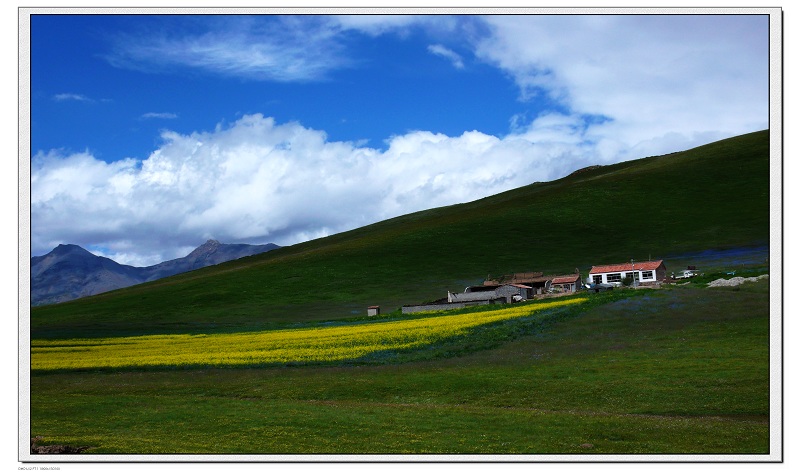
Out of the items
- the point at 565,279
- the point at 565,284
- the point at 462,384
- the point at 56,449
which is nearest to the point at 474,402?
the point at 462,384

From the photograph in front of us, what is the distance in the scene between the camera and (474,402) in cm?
2770

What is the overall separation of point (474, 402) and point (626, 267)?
56152 mm

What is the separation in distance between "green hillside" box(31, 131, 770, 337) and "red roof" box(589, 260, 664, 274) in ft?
26.7

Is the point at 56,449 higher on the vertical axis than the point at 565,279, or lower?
lower

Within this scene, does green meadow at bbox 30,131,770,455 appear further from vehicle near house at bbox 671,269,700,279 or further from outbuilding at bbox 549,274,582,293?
outbuilding at bbox 549,274,582,293

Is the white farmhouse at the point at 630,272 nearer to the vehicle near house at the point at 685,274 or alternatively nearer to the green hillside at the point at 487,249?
the vehicle near house at the point at 685,274

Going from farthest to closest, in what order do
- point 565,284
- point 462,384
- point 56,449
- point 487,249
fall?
1. point 487,249
2. point 565,284
3. point 462,384
4. point 56,449

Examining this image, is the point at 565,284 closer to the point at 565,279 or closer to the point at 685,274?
the point at 565,279

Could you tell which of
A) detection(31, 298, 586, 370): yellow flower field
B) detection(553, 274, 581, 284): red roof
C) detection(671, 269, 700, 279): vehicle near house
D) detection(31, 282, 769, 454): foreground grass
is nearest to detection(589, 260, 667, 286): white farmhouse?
detection(553, 274, 581, 284): red roof

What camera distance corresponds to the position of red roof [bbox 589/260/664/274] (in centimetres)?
7712

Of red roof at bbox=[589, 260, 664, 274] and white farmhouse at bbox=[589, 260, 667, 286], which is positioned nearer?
white farmhouse at bbox=[589, 260, 667, 286]

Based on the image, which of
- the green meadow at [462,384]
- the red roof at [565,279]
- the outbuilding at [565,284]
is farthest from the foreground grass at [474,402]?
the red roof at [565,279]

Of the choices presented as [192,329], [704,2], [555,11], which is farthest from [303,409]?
[192,329]

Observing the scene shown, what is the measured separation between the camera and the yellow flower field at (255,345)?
38.1 m
